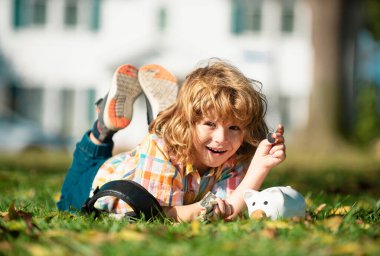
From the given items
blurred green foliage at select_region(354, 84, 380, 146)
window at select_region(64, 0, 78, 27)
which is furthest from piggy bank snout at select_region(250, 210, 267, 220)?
window at select_region(64, 0, 78, 27)

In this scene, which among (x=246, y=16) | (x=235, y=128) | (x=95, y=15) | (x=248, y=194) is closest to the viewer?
(x=248, y=194)

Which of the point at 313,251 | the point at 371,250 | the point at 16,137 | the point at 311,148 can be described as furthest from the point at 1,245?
the point at 16,137

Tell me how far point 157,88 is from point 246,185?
1.10m

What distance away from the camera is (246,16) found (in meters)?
20.2

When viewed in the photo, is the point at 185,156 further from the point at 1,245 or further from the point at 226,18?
the point at 226,18

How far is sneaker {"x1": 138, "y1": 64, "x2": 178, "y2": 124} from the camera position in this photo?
4184 mm

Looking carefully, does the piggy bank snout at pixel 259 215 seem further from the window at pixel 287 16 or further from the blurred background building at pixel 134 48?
the window at pixel 287 16

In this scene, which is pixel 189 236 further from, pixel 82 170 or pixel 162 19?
pixel 162 19

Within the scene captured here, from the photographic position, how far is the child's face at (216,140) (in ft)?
11.3

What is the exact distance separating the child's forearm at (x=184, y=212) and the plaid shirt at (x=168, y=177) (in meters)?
0.04

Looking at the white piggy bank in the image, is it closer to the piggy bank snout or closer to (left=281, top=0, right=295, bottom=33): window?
the piggy bank snout

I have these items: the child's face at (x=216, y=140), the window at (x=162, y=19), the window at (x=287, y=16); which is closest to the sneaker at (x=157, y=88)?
the child's face at (x=216, y=140)

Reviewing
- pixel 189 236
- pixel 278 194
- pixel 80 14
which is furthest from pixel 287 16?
pixel 189 236

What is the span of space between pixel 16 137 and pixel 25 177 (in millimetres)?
12013
